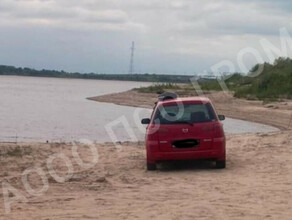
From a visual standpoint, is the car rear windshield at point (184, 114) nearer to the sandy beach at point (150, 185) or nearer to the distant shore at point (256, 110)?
the sandy beach at point (150, 185)

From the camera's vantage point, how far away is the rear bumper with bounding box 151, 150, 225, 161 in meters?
13.1

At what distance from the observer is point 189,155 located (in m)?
13.1

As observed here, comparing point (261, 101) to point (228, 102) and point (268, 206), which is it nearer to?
point (228, 102)

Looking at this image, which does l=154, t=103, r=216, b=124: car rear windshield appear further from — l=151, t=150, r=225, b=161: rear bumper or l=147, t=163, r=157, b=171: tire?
l=147, t=163, r=157, b=171: tire

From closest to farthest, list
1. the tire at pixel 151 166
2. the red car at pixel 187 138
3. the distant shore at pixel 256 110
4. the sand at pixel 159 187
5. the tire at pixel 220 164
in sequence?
the sand at pixel 159 187 < the red car at pixel 187 138 < the tire at pixel 220 164 < the tire at pixel 151 166 < the distant shore at pixel 256 110

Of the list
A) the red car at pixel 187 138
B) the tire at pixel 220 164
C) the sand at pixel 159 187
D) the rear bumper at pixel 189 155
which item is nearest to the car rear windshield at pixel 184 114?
the red car at pixel 187 138

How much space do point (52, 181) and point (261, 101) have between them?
116 ft

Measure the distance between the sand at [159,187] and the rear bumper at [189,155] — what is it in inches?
12.4

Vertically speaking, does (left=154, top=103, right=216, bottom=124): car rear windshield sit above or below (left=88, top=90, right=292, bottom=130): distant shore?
above

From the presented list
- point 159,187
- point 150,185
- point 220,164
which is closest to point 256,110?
point 220,164

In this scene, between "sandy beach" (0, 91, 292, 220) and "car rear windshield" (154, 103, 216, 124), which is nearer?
"sandy beach" (0, 91, 292, 220)

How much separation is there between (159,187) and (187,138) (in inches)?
81.5

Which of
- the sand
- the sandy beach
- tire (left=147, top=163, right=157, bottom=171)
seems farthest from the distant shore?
tire (left=147, top=163, right=157, bottom=171)

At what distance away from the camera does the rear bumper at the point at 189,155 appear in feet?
43.0
